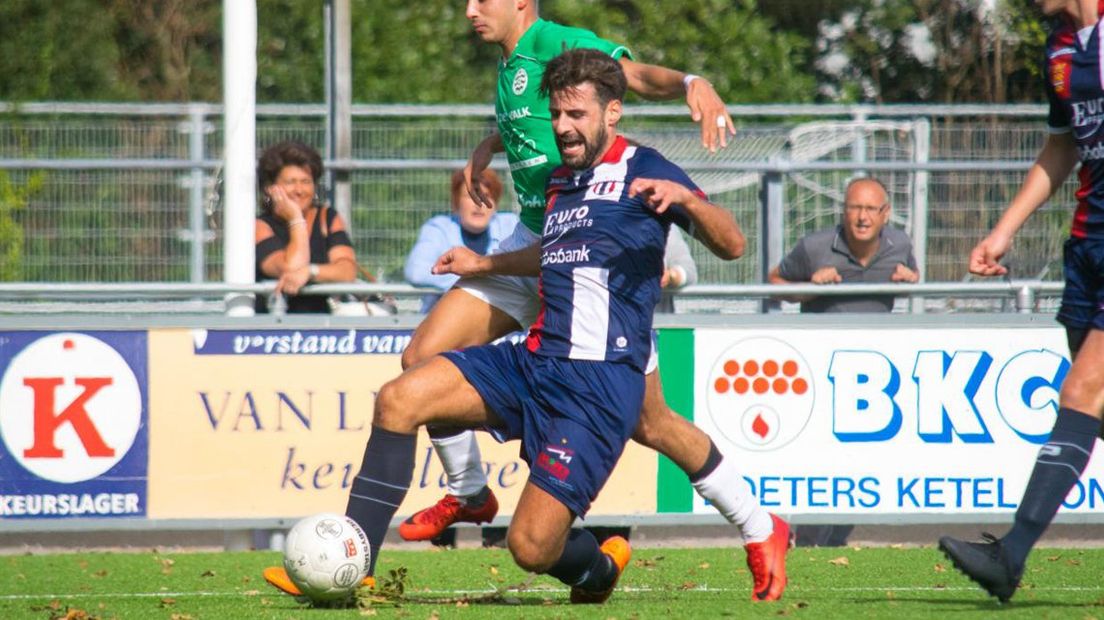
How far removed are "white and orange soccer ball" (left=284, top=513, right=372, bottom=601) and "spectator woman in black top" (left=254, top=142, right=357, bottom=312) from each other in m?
3.22

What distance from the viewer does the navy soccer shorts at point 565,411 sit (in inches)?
238

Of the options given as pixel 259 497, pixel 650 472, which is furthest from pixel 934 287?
pixel 259 497

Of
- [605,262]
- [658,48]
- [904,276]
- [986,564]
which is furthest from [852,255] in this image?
[658,48]

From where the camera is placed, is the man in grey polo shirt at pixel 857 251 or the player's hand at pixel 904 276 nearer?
the player's hand at pixel 904 276

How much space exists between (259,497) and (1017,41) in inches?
468

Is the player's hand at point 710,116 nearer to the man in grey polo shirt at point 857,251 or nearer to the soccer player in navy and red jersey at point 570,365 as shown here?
the soccer player in navy and red jersey at point 570,365

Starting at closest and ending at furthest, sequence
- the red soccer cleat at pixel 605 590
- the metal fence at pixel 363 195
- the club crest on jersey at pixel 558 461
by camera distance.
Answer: the club crest on jersey at pixel 558 461
the red soccer cleat at pixel 605 590
the metal fence at pixel 363 195

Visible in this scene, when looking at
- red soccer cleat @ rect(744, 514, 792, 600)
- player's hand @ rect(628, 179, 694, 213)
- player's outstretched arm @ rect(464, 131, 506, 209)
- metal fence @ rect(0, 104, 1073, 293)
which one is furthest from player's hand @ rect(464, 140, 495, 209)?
metal fence @ rect(0, 104, 1073, 293)

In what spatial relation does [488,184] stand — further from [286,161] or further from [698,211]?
[698,211]

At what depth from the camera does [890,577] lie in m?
7.55

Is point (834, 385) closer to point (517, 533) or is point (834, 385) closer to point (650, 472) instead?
point (650, 472)

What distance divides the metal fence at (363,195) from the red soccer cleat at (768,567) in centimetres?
432

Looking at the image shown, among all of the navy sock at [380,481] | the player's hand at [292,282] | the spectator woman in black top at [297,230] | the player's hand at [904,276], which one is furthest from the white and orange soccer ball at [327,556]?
the player's hand at [904,276]

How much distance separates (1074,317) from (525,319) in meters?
2.27
